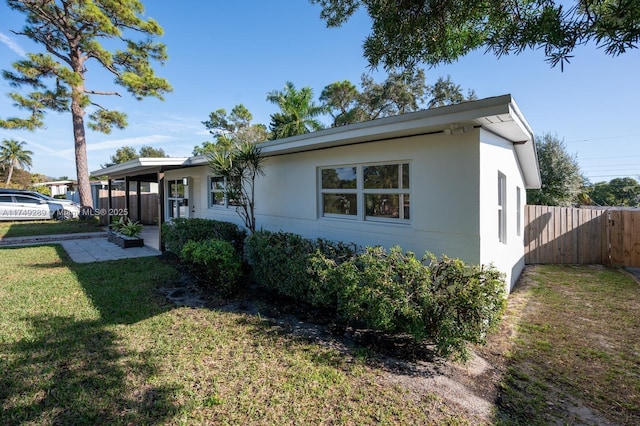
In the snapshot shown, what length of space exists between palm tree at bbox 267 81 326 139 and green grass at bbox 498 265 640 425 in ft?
58.1

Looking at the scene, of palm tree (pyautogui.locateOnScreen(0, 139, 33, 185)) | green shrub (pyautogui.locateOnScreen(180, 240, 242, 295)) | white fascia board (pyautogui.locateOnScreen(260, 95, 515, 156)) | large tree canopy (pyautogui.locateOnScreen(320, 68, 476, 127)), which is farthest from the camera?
palm tree (pyautogui.locateOnScreen(0, 139, 33, 185))

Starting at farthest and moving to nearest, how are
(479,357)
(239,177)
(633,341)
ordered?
(239,177), (633,341), (479,357)

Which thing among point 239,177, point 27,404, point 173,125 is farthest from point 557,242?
point 173,125

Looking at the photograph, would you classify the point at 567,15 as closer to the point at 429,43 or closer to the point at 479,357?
the point at 429,43

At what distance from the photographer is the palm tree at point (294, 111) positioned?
21969 mm

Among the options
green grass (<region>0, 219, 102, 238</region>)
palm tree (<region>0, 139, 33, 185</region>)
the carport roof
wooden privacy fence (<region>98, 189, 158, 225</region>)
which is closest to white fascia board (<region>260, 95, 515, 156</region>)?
the carport roof

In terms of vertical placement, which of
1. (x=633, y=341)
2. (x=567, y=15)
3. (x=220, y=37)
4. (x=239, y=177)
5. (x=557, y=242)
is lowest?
(x=633, y=341)

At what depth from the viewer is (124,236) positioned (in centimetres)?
1129

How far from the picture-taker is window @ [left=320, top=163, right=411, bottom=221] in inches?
215

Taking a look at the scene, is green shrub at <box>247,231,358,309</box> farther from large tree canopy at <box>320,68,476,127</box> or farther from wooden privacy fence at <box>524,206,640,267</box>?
large tree canopy at <box>320,68,476,127</box>

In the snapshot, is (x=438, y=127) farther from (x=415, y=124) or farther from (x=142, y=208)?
(x=142, y=208)

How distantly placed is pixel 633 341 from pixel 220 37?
14116 millimetres

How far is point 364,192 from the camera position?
597 cm

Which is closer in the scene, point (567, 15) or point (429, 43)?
point (567, 15)
